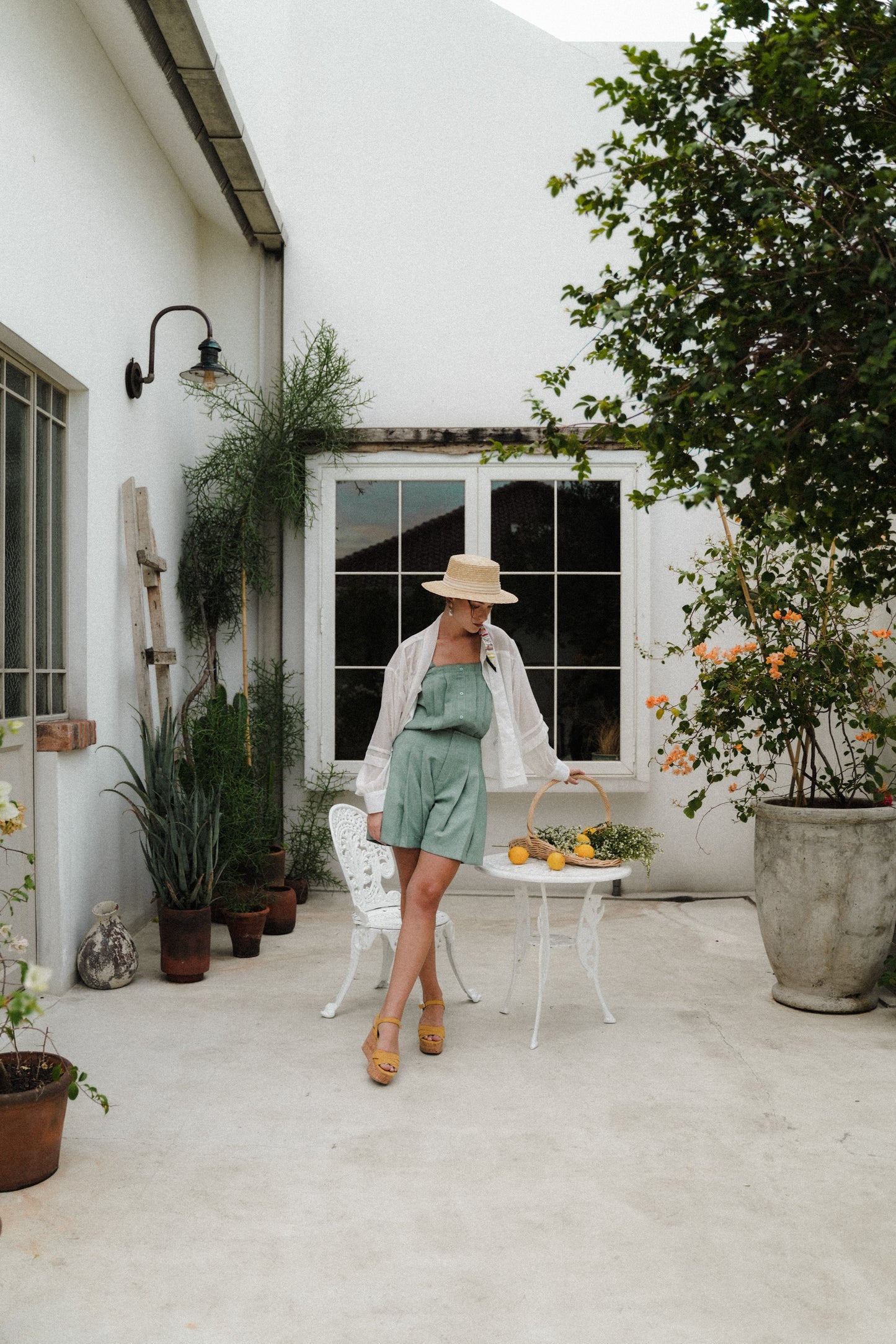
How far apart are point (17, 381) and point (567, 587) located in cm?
336

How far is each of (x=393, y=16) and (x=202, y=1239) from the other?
21.9 ft

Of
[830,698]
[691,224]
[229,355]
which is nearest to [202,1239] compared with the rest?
[691,224]

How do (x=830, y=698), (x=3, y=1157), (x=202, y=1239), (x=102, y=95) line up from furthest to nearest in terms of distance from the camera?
(x=102, y=95) < (x=830, y=698) < (x=3, y=1157) < (x=202, y=1239)

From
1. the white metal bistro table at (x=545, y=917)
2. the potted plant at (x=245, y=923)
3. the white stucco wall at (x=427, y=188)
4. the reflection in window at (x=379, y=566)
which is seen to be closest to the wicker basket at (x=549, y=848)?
the white metal bistro table at (x=545, y=917)

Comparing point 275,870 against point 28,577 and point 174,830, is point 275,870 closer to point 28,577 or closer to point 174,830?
point 174,830

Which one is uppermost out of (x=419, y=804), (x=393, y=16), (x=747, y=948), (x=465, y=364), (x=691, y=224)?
(x=393, y=16)

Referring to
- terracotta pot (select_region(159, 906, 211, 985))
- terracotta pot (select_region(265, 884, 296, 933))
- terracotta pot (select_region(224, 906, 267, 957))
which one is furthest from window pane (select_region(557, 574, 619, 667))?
terracotta pot (select_region(159, 906, 211, 985))

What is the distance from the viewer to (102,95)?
4.57 m

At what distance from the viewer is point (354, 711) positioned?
6375mm

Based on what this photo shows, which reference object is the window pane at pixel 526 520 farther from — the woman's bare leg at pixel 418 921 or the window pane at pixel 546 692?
the woman's bare leg at pixel 418 921

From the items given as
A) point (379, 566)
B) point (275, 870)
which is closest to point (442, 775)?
point (275, 870)

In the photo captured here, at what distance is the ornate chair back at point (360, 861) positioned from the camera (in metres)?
4.06

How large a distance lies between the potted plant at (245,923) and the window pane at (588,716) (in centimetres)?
218

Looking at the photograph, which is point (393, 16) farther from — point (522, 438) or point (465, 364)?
point (522, 438)
